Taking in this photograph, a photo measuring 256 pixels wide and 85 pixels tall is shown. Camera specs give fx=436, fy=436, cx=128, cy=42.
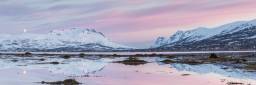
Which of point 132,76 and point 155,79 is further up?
point 132,76

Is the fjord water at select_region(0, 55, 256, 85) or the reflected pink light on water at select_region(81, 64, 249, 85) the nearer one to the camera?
the reflected pink light on water at select_region(81, 64, 249, 85)

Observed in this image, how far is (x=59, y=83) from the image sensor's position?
3575 centimetres

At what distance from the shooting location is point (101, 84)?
36125 millimetres

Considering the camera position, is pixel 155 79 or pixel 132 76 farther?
pixel 132 76

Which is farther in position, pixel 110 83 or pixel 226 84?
pixel 110 83

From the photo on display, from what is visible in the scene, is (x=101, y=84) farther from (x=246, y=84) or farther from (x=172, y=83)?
(x=246, y=84)

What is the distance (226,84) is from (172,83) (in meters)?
4.54

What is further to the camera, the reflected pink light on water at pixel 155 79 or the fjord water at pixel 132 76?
the fjord water at pixel 132 76

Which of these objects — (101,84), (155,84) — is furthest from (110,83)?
(155,84)

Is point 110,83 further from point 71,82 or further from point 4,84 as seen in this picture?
point 4,84

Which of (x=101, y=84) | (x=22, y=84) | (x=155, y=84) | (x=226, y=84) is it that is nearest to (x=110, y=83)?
(x=101, y=84)

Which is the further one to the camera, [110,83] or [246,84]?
[110,83]

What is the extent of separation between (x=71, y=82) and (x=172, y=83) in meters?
8.48

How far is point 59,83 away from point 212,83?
1274cm
